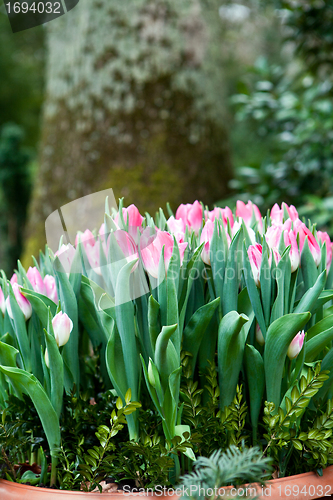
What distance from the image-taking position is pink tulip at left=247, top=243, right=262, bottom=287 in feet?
2.11

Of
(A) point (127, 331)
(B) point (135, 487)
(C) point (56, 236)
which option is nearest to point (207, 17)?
(C) point (56, 236)

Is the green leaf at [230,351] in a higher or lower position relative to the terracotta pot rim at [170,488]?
higher

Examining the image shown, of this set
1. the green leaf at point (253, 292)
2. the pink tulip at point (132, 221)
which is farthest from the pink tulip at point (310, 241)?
the pink tulip at point (132, 221)

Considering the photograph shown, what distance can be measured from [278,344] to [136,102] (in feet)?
6.74

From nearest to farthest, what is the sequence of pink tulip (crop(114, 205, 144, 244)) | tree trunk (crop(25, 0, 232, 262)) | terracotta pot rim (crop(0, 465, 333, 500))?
terracotta pot rim (crop(0, 465, 333, 500))
pink tulip (crop(114, 205, 144, 244))
tree trunk (crop(25, 0, 232, 262))

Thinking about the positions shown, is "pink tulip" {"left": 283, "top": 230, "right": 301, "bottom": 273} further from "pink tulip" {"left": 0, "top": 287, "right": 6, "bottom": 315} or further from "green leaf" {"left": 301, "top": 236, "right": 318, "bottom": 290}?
"pink tulip" {"left": 0, "top": 287, "right": 6, "bottom": 315}

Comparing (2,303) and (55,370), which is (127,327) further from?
(2,303)

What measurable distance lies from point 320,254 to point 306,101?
199cm

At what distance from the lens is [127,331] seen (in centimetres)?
65

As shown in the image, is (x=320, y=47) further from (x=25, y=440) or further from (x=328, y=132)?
(x=25, y=440)

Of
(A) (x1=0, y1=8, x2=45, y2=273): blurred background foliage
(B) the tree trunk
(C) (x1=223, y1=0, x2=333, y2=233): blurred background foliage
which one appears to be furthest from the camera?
(A) (x1=0, y1=8, x2=45, y2=273): blurred background foliage

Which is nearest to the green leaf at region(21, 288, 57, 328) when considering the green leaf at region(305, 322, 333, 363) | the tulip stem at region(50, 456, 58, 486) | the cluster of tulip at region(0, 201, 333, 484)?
the cluster of tulip at region(0, 201, 333, 484)

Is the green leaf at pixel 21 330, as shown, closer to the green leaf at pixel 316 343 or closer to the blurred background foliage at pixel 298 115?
the green leaf at pixel 316 343

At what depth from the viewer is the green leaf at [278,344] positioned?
61 centimetres
